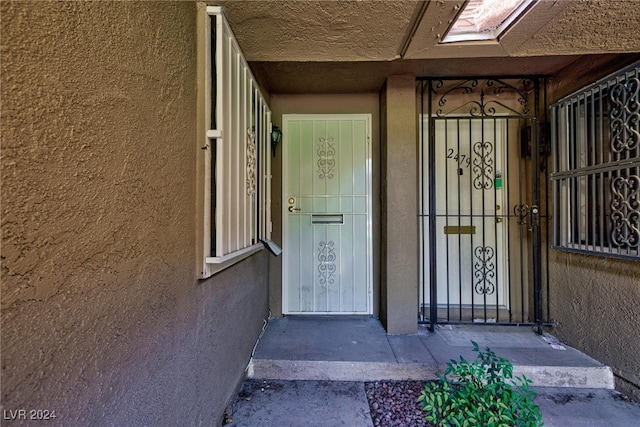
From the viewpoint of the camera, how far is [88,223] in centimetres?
66

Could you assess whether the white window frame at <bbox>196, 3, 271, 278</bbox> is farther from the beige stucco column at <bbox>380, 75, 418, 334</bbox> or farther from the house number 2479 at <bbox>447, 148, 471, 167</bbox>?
the house number 2479 at <bbox>447, 148, 471, 167</bbox>

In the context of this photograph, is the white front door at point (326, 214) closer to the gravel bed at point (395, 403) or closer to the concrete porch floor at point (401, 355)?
the concrete porch floor at point (401, 355)

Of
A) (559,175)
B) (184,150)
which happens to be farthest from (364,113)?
(184,150)

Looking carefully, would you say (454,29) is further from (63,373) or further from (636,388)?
(636,388)

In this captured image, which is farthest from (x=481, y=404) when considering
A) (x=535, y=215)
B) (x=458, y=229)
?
(x=535, y=215)

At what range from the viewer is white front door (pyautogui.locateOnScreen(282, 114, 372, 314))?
296 cm

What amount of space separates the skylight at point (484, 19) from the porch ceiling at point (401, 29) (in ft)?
0.13

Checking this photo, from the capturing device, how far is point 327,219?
2.99 meters

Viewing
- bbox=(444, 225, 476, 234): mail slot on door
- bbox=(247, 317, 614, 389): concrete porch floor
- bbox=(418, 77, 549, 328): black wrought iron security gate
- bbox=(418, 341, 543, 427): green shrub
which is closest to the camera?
bbox=(418, 341, 543, 427): green shrub

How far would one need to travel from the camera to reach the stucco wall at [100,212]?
1.71 feet

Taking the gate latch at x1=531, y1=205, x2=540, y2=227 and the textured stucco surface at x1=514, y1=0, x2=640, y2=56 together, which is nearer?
the textured stucco surface at x1=514, y1=0, x2=640, y2=56

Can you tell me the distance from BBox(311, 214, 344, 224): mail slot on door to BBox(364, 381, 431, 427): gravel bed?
4.87 feet

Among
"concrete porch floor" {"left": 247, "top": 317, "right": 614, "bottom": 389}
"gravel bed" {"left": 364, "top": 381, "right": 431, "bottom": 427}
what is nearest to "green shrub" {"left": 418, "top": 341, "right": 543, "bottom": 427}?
"gravel bed" {"left": 364, "top": 381, "right": 431, "bottom": 427}

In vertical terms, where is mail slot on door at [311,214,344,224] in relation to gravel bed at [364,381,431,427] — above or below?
above
